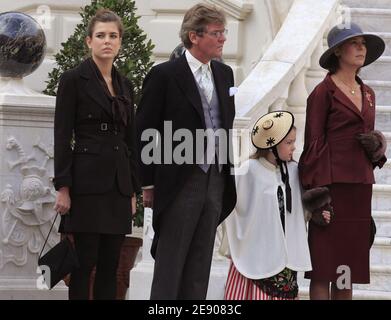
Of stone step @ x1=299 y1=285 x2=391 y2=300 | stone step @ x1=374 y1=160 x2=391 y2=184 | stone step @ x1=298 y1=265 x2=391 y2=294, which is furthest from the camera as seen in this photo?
stone step @ x1=374 y1=160 x2=391 y2=184

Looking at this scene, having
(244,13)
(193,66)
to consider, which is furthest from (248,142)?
(244,13)

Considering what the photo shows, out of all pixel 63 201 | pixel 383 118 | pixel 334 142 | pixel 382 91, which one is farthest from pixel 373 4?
pixel 63 201

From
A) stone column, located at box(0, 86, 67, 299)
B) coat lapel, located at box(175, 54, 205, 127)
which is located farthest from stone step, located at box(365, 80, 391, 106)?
coat lapel, located at box(175, 54, 205, 127)

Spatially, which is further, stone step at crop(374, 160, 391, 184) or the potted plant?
stone step at crop(374, 160, 391, 184)

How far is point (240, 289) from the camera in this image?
771 centimetres

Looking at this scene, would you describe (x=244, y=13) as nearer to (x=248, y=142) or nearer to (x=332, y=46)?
(x=248, y=142)

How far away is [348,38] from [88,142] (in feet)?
4.98

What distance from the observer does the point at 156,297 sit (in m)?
7.18

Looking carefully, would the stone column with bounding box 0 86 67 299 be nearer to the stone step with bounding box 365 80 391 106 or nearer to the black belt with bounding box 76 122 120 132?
the black belt with bounding box 76 122 120 132

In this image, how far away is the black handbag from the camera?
738 cm
